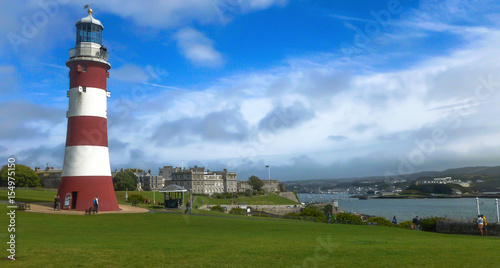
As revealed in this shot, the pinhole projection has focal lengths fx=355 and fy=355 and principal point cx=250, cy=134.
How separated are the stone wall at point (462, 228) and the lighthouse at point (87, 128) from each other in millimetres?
25173

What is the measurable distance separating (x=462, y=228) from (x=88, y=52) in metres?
30.6

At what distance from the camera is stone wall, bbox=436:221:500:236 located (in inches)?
858

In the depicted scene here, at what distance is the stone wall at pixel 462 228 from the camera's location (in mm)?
21781

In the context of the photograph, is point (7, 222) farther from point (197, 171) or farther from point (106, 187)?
point (197, 171)

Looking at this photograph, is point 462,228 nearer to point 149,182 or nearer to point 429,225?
point 429,225

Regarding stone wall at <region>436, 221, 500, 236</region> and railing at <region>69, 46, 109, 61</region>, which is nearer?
stone wall at <region>436, 221, 500, 236</region>

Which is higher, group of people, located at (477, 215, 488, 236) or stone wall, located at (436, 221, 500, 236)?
group of people, located at (477, 215, 488, 236)

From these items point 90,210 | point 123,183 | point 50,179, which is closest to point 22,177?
point 123,183

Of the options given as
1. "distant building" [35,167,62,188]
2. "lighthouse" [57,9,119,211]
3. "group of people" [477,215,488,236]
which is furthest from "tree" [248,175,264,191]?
"group of people" [477,215,488,236]

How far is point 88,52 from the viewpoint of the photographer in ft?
95.5

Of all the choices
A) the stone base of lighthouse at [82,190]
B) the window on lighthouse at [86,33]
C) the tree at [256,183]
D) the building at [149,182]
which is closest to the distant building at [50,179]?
the building at [149,182]

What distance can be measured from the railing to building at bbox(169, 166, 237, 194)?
100 metres

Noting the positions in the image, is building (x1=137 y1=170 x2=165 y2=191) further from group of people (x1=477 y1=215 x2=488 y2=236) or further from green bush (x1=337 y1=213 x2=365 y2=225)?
group of people (x1=477 y1=215 x2=488 y2=236)

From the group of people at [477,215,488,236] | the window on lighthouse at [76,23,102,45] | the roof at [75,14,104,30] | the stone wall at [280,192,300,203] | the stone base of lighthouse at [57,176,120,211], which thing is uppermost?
the roof at [75,14,104,30]
